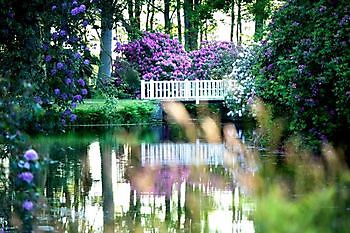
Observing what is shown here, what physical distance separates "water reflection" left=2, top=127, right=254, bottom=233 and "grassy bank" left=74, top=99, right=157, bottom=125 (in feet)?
20.8

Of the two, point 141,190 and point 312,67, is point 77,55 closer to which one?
point 141,190

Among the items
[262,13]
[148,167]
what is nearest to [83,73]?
[148,167]

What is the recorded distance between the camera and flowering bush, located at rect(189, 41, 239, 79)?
25.2 meters

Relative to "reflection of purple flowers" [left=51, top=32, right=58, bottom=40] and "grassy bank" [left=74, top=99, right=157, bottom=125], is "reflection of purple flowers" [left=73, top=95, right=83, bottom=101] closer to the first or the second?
"reflection of purple flowers" [left=51, top=32, right=58, bottom=40]

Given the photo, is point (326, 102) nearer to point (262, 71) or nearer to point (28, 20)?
point (262, 71)

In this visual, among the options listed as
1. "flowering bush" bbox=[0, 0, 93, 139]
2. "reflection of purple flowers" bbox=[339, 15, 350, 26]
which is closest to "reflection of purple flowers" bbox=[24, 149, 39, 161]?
"flowering bush" bbox=[0, 0, 93, 139]

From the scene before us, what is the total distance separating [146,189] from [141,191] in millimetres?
187

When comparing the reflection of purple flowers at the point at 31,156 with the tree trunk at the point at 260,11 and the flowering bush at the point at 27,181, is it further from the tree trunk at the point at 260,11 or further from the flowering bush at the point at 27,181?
the tree trunk at the point at 260,11

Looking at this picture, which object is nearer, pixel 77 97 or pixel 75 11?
pixel 75 11

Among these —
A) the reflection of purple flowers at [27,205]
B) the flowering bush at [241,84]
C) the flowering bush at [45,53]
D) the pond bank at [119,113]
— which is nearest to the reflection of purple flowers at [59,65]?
the flowering bush at [45,53]

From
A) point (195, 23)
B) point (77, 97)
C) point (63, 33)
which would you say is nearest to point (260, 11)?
point (195, 23)

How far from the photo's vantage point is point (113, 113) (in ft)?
70.1

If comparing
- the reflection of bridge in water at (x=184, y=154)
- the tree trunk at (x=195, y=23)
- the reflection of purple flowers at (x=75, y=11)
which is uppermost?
the tree trunk at (x=195, y=23)

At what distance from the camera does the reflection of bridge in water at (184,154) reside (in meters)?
12.0
